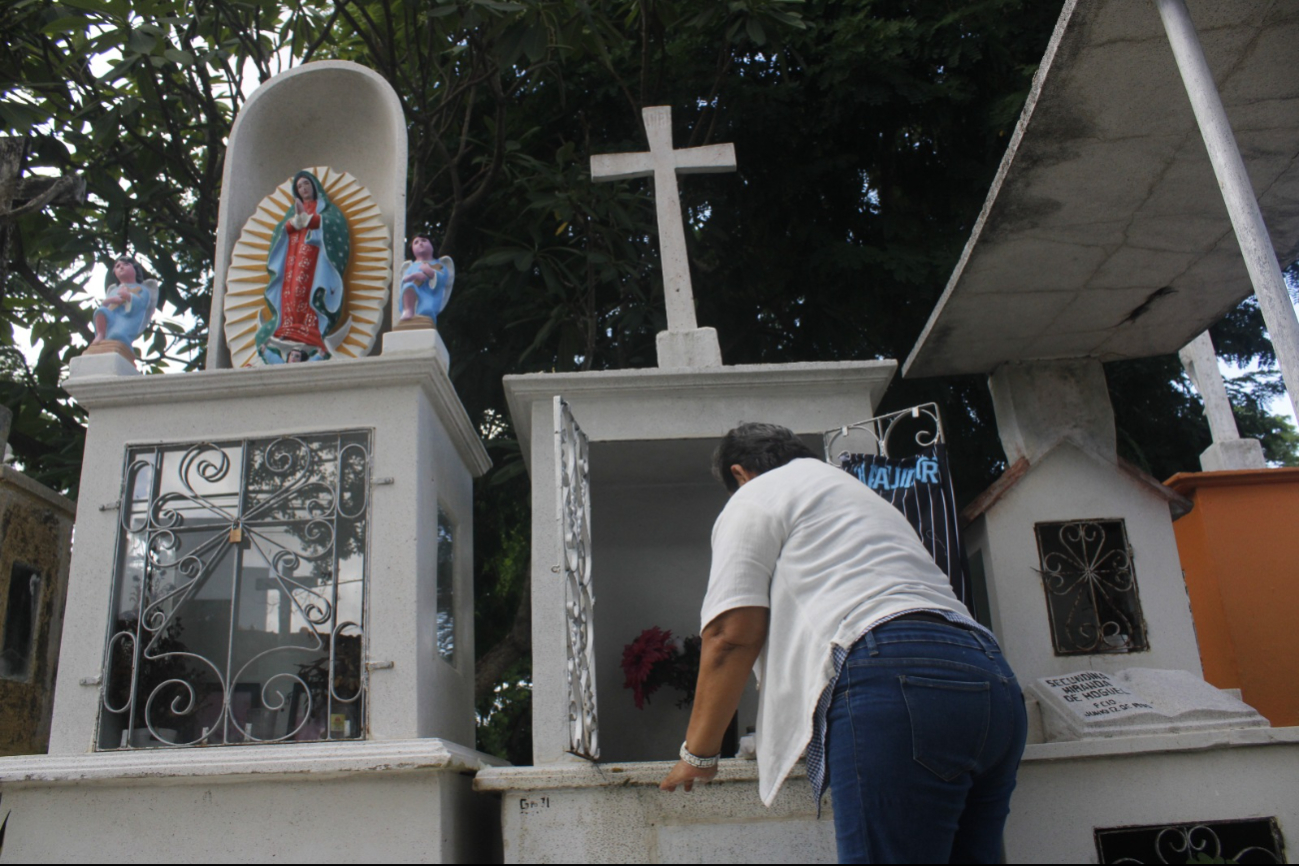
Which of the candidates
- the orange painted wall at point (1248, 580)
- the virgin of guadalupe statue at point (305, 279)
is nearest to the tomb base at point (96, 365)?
the virgin of guadalupe statue at point (305, 279)

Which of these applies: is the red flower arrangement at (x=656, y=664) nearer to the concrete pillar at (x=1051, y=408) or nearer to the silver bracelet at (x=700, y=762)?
the concrete pillar at (x=1051, y=408)

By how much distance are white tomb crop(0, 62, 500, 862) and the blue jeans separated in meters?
1.89

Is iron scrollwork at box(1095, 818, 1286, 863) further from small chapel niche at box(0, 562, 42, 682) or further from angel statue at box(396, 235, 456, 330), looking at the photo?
small chapel niche at box(0, 562, 42, 682)

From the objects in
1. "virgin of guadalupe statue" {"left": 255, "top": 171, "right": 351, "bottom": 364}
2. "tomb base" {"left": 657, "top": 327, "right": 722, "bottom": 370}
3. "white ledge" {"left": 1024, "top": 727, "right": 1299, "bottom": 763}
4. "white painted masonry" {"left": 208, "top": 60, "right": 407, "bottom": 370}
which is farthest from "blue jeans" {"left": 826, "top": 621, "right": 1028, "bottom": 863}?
"white painted masonry" {"left": 208, "top": 60, "right": 407, "bottom": 370}

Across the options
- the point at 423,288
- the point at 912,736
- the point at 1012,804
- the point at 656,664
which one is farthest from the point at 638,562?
the point at 912,736

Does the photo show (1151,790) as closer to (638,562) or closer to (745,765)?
(745,765)

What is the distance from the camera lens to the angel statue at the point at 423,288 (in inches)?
200

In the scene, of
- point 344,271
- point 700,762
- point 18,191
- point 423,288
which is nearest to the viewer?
point 700,762

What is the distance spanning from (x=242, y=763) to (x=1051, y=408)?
14.3 feet

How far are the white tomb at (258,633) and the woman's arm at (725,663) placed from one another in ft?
4.68

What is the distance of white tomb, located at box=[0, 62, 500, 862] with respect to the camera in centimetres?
398

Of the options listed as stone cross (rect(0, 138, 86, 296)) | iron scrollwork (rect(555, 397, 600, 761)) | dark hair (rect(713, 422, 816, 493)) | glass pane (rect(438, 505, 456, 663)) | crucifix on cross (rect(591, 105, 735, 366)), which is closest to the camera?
dark hair (rect(713, 422, 816, 493))

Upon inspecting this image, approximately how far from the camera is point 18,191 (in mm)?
6434

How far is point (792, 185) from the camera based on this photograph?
8375mm
